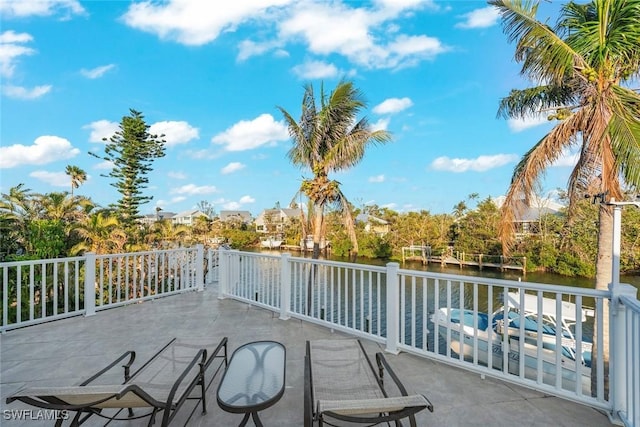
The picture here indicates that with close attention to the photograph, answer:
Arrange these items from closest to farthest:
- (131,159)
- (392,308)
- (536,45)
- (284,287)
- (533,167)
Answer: (392,308)
(284,287)
(536,45)
(533,167)
(131,159)

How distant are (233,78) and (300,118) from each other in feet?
19.7

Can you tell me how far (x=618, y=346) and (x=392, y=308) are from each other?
1746 mm

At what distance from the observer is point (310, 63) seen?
12.1 meters

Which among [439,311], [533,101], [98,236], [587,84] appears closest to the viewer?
[439,311]

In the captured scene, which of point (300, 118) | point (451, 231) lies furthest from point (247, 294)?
point (451, 231)

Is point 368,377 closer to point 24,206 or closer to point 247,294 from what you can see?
point 247,294

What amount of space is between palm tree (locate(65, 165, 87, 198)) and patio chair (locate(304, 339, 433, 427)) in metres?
28.4

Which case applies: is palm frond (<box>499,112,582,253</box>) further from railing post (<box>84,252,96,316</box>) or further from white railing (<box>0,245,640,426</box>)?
Answer: railing post (<box>84,252,96,316</box>)

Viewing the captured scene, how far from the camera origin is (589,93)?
206 inches

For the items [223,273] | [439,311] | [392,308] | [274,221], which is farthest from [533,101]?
[274,221]

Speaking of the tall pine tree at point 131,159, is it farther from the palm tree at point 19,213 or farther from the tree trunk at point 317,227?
the tree trunk at point 317,227

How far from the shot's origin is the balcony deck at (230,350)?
2.11 metres

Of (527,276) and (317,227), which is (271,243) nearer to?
(527,276)

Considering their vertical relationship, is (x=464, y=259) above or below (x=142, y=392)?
below
